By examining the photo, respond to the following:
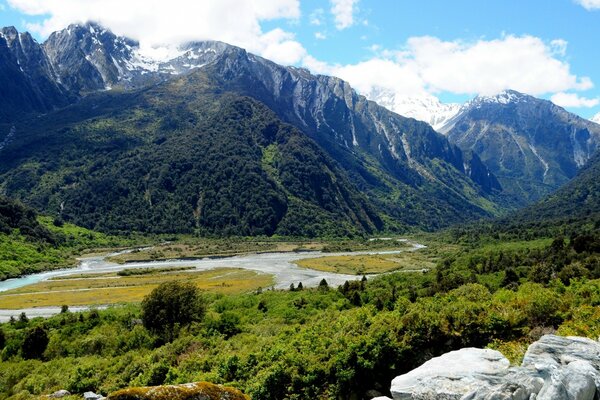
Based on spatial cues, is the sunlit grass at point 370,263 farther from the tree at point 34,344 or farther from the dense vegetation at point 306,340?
the tree at point 34,344

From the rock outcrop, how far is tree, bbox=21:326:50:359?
47774 millimetres

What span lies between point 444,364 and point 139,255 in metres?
183

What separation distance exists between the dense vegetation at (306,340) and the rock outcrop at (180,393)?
10.5m

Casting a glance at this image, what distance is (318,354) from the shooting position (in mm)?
27188

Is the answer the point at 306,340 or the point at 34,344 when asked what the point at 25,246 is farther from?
the point at 306,340

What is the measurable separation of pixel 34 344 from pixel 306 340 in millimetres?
38750

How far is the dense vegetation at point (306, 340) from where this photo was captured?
Result: 25.0 m

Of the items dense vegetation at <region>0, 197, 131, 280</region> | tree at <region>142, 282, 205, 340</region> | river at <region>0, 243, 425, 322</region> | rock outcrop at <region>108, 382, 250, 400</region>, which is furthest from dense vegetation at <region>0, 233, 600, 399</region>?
dense vegetation at <region>0, 197, 131, 280</region>

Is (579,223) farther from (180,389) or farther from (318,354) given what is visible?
(180,389)

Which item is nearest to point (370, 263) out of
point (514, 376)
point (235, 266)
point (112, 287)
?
point (235, 266)

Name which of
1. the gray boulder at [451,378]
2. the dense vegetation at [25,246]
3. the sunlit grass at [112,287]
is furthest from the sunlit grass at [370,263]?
the gray boulder at [451,378]

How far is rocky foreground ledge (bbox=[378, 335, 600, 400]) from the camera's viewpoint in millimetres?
13297

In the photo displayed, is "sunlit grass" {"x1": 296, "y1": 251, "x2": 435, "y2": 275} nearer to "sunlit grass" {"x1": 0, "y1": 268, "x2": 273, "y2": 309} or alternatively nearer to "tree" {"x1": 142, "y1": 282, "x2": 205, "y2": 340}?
"sunlit grass" {"x1": 0, "y1": 268, "x2": 273, "y2": 309}

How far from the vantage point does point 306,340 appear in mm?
31531
